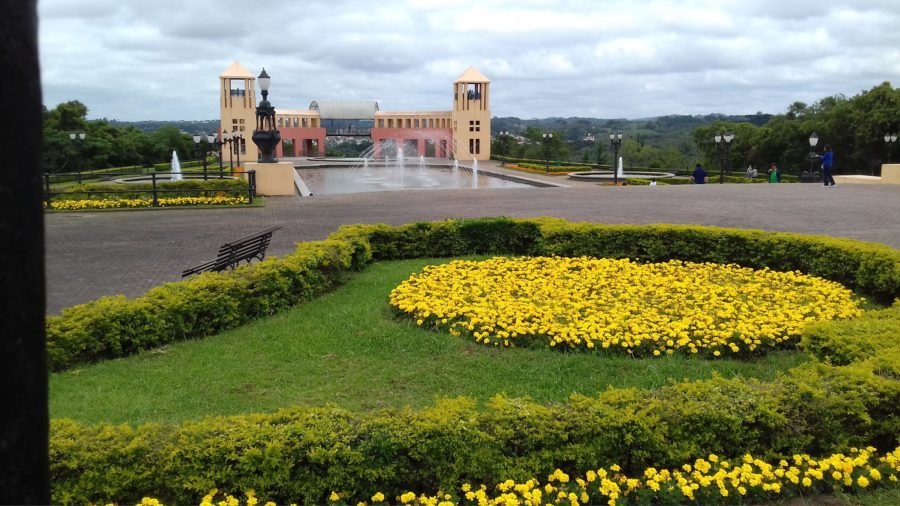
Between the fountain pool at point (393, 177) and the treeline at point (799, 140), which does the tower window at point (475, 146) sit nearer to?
the treeline at point (799, 140)

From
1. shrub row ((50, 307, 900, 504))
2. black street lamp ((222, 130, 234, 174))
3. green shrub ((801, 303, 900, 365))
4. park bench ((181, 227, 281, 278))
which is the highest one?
black street lamp ((222, 130, 234, 174))

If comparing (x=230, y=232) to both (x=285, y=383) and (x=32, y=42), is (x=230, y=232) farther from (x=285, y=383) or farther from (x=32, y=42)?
(x=32, y=42)

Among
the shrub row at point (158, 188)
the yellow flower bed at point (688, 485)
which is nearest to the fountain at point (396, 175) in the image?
the shrub row at point (158, 188)

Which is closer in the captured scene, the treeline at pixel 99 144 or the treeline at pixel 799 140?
the treeline at pixel 799 140

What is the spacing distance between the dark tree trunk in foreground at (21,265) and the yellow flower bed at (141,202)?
50.1 ft

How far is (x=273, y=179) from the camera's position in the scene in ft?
58.2

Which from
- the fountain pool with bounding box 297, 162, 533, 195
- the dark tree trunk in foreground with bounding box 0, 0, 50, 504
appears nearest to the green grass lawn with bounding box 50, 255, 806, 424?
the dark tree trunk in foreground with bounding box 0, 0, 50, 504

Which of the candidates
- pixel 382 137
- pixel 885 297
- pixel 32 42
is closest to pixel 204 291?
pixel 32 42

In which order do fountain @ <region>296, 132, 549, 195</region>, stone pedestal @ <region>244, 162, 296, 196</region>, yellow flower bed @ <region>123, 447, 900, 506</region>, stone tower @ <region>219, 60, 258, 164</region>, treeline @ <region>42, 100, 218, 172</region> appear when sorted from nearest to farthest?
yellow flower bed @ <region>123, 447, 900, 506</region> → stone pedestal @ <region>244, 162, 296, 196</region> → fountain @ <region>296, 132, 549, 195</region> → treeline @ <region>42, 100, 218, 172</region> → stone tower @ <region>219, 60, 258, 164</region>

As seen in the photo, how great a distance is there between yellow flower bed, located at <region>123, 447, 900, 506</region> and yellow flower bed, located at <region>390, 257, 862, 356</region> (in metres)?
1.93

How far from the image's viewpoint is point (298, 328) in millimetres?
6031

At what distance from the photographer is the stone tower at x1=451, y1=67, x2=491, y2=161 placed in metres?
46.8

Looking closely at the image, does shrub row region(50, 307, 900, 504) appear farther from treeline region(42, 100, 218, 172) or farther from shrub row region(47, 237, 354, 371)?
treeline region(42, 100, 218, 172)

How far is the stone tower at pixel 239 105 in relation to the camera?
45938mm
